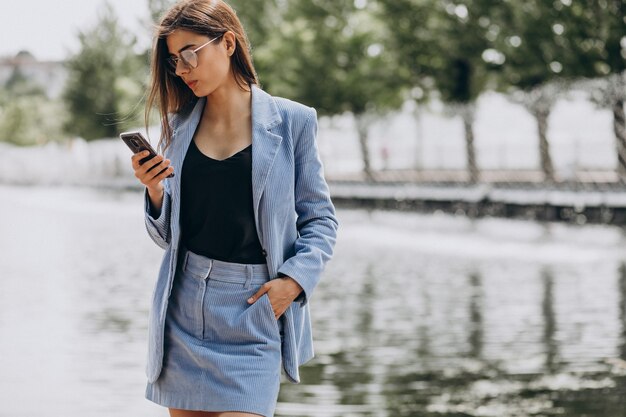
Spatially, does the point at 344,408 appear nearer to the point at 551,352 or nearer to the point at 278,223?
the point at 551,352

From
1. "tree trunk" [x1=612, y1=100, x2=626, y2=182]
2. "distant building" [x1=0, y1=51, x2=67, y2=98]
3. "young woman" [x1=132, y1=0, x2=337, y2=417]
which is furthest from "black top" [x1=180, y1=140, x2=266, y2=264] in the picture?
"distant building" [x1=0, y1=51, x2=67, y2=98]

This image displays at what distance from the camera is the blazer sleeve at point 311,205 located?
125 inches

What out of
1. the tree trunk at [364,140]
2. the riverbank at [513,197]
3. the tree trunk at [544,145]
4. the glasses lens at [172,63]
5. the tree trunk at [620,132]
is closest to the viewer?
the glasses lens at [172,63]

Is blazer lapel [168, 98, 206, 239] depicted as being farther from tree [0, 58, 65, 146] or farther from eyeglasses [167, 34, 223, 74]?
tree [0, 58, 65, 146]

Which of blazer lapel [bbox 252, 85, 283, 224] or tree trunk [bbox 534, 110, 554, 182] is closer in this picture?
blazer lapel [bbox 252, 85, 283, 224]

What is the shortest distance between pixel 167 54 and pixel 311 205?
19.5 inches

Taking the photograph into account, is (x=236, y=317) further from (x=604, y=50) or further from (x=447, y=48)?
(x=447, y=48)

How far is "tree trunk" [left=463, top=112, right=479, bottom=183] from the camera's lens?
1521 inches

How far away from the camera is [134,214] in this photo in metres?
34.0

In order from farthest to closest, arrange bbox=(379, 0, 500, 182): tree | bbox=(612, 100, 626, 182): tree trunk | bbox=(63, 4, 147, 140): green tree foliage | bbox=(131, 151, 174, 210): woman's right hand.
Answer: bbox=(63, 4, 147, 140): green tree foliage < bbox=(379, 0, 500, 182): tree < bbox=(612, 100, 626, 182): tree trunk < bbox=(131, 151, 174, 210): woman's right hand

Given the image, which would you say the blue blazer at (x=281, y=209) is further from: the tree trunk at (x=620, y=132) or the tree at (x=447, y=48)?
the tree at (x=447, y=48)

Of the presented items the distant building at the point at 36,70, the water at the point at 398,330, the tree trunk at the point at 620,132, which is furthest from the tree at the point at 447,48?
the distant building at the point at 36,70

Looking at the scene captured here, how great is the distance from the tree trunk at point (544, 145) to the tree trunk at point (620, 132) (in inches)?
97.1

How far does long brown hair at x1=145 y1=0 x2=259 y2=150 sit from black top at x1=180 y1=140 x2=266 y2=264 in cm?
18
